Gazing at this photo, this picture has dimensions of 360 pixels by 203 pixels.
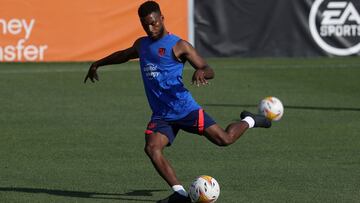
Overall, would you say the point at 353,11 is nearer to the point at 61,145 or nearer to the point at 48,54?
the point at 48,54

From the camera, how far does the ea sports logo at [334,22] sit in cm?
2720

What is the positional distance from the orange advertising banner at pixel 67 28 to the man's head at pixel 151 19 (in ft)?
51.3

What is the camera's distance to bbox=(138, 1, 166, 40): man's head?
1028cm

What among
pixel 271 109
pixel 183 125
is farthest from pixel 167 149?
pixel 183 125

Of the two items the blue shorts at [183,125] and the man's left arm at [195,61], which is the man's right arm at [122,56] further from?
the blue shorts at [183,125]

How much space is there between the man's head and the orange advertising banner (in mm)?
15633

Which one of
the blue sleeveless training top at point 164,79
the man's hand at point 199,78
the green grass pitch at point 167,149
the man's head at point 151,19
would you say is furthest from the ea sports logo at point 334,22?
the man's hand at point 199,78

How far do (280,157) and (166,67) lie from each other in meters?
3.41

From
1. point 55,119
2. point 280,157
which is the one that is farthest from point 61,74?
point 280,157

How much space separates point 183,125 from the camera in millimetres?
10633

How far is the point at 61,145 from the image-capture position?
14.4 metres

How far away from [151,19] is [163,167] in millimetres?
1482

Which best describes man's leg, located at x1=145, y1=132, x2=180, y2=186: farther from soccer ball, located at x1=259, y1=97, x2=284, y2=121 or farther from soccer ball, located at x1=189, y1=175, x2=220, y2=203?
soccer ball, located at x1=259, y1=97, x2=284, y2=121

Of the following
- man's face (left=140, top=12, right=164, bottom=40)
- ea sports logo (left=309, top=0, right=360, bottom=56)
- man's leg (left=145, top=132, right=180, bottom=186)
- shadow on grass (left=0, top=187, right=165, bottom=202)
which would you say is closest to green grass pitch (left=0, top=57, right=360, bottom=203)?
shadow on grass (left=0, top=187, right=165, bottom=202)
